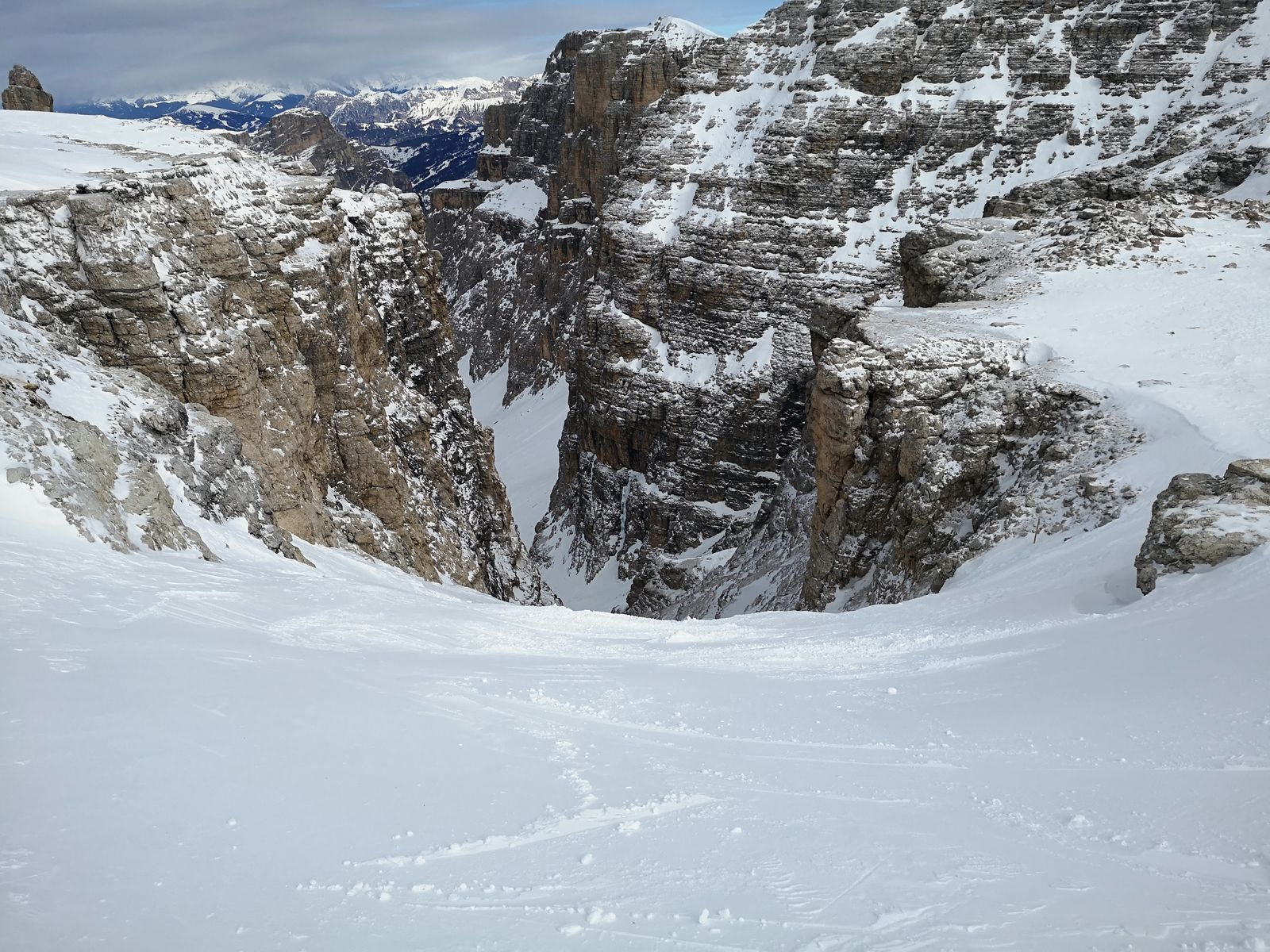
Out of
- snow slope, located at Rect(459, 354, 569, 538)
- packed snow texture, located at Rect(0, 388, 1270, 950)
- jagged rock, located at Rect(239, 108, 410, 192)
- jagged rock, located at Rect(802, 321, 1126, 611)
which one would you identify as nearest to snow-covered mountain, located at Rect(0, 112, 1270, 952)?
packed snow texture, located at Rect(0, 388, 1270, 950)

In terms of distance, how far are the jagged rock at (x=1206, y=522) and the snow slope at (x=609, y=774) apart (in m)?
0.41

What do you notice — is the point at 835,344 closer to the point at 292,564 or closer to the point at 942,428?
the point at 942,428

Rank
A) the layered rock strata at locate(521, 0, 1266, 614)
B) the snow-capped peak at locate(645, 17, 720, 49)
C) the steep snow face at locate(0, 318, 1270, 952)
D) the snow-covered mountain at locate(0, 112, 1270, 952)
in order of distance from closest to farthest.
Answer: the steep snow face at locate(0, 318, 1270, 952) < the snow-covered mountain at locate(0, 112, 1270, 952) < the layered rock strata at locate(521, 0, 1266, 614) < the snow-capped peak at locate(645, 17, 720, 49)

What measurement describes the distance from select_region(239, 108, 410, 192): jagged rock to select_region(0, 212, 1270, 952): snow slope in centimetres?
15902

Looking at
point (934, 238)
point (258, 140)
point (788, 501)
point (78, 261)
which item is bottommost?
point (788, 501)

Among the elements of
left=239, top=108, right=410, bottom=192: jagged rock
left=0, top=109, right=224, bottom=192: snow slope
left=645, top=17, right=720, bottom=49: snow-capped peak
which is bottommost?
left=0, top=109, right=224, bottom=192: snow slope

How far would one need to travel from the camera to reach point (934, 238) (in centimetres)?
3441

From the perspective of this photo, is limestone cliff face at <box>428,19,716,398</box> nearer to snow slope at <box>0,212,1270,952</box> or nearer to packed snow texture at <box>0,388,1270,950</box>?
snow slope at <box>0,212,1270,952</box>

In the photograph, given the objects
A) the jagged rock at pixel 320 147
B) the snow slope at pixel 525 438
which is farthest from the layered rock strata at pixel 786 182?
the jagged rock at pixel 320 147

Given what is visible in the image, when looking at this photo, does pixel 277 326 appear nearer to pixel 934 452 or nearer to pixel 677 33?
pixel 934 452

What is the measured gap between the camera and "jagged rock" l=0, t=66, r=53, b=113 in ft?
138

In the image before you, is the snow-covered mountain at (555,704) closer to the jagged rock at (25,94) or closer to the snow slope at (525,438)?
the jagged rock at (25,94)

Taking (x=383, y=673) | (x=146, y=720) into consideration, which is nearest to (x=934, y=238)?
(x=383, y=673)

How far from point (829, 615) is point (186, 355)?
16.2m
